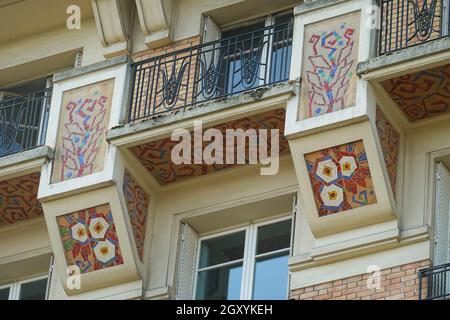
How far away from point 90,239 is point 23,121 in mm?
2283

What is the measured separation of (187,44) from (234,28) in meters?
0.59

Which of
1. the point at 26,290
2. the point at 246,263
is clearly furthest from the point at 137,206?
the point at 26,290

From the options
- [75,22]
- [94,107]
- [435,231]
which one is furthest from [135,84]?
[435,231]

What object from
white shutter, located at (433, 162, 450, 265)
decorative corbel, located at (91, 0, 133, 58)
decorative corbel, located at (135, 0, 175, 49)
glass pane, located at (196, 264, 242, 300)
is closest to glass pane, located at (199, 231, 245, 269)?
glass pane, located at (196, 264, 242, 300)

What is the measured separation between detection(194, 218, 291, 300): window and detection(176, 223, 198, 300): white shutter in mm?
57

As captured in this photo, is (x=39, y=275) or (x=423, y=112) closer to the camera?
(x=423, y=112)

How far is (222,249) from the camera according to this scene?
19.9 m

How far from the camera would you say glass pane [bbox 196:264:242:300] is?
1938cm

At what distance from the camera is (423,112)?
19.0m

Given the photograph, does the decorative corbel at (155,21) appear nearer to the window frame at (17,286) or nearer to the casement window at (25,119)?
the casement window at (25,119)

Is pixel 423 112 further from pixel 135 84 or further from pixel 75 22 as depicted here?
pixel 75 22

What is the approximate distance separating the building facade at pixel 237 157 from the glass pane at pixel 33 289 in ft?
0.06

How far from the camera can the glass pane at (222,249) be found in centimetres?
1975
